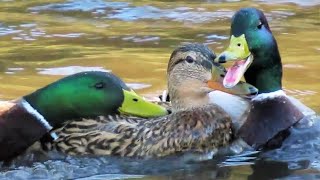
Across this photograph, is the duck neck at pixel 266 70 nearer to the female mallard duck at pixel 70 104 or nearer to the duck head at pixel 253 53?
the duck head at pixel 253 53

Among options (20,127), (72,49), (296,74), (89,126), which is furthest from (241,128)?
(72,49)

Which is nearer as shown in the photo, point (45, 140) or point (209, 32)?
point (45, 140)

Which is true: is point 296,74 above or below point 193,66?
below

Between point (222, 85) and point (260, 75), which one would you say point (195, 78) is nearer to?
point (222, 85)

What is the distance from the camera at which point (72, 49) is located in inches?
384

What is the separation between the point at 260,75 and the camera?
6625mm

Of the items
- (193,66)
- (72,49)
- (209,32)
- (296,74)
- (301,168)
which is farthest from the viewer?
(209,32)

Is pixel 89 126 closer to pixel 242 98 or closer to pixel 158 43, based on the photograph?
pixel 242 98

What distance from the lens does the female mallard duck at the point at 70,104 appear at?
6.11 meters

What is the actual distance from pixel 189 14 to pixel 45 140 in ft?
19.0

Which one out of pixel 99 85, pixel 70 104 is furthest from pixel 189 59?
pixel 70 104

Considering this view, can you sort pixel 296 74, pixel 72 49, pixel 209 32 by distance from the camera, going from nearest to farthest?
1. pixel 296 74
2. pixel 72 49
3. pixel 209 32

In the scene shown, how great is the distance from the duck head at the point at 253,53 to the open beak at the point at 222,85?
0.08 metres

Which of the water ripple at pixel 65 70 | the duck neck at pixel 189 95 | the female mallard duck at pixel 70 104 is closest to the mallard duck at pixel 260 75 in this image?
the duck neck at pixel 189 95
